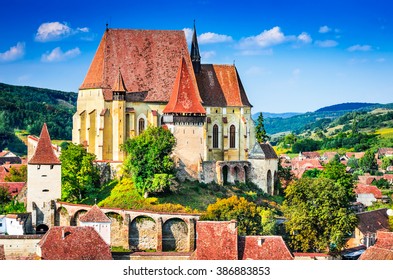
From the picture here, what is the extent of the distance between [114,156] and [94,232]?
12578 mm

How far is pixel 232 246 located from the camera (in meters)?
28.3

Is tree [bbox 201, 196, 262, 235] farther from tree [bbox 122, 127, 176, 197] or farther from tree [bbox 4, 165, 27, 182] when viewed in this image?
tree [bbox 4, 165, 27, 182]

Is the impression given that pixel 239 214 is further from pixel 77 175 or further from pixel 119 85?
pixel 119 85

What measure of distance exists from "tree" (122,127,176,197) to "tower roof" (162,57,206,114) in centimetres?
204

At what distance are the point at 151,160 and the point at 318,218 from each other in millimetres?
8417

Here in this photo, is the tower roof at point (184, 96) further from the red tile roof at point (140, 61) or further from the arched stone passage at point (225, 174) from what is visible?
the arched stone passage at point (225, 174)

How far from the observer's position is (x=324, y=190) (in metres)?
35.6

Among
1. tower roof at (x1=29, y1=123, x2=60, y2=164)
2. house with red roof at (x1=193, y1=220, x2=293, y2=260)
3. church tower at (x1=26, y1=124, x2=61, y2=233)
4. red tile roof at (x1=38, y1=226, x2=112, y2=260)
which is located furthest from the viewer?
tower roof at (x1=29, y1=123, x2=60, y2=164)

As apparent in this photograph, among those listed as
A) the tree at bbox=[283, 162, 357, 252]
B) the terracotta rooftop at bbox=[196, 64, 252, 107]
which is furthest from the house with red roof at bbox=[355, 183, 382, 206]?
the tree at bbox=[283, 162, 357, 252]

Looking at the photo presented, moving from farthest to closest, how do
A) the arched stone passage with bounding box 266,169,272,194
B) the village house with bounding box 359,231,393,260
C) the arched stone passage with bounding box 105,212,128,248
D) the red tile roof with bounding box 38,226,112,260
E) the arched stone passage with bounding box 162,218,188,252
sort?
the arched stone passage with bounding box 266,169,272,194, the arched stone passage with bounding box 162,218,188,252, the arched stone passage with bounding box 105,212,128,248, the red tile roof with bounding box 38,226,112,260, the village house with bounding box 359,231,393,260

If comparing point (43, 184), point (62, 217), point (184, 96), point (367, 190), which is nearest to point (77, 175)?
point (43, 184)

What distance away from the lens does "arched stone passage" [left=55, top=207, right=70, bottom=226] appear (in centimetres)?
3741
